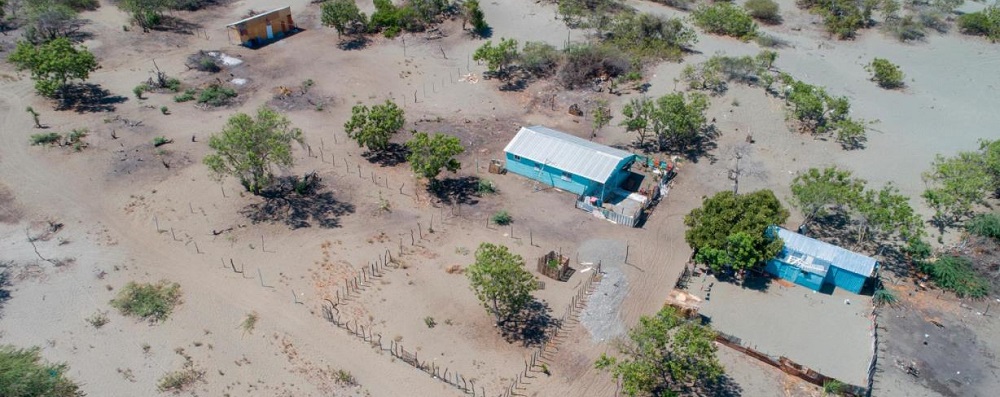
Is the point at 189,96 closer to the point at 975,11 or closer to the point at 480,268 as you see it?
the point at 480,268

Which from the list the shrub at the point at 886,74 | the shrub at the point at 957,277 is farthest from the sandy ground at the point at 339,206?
the shrub at the point at 957,277

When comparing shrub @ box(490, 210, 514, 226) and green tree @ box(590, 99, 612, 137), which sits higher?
green tree @ box(590, 99, 612, 137)

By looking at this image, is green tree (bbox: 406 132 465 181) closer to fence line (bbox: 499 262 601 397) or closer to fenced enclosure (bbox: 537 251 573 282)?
fenced enclosure (bbox: 537 251 573 282)

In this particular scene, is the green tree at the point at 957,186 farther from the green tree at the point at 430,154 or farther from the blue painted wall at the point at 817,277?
the green tree at the point at 430,154

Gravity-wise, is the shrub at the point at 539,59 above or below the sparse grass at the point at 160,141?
above

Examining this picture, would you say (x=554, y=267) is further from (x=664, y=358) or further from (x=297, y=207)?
(x=297, y=207)

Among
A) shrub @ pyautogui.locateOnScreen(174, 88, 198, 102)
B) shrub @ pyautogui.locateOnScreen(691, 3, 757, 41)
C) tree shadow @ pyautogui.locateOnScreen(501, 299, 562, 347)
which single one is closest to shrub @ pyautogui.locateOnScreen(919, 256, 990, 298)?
tree shadow @ pyautogui.locateOnScreen(501, 299, 562, 347)

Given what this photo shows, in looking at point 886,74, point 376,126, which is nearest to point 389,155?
point 376,126
